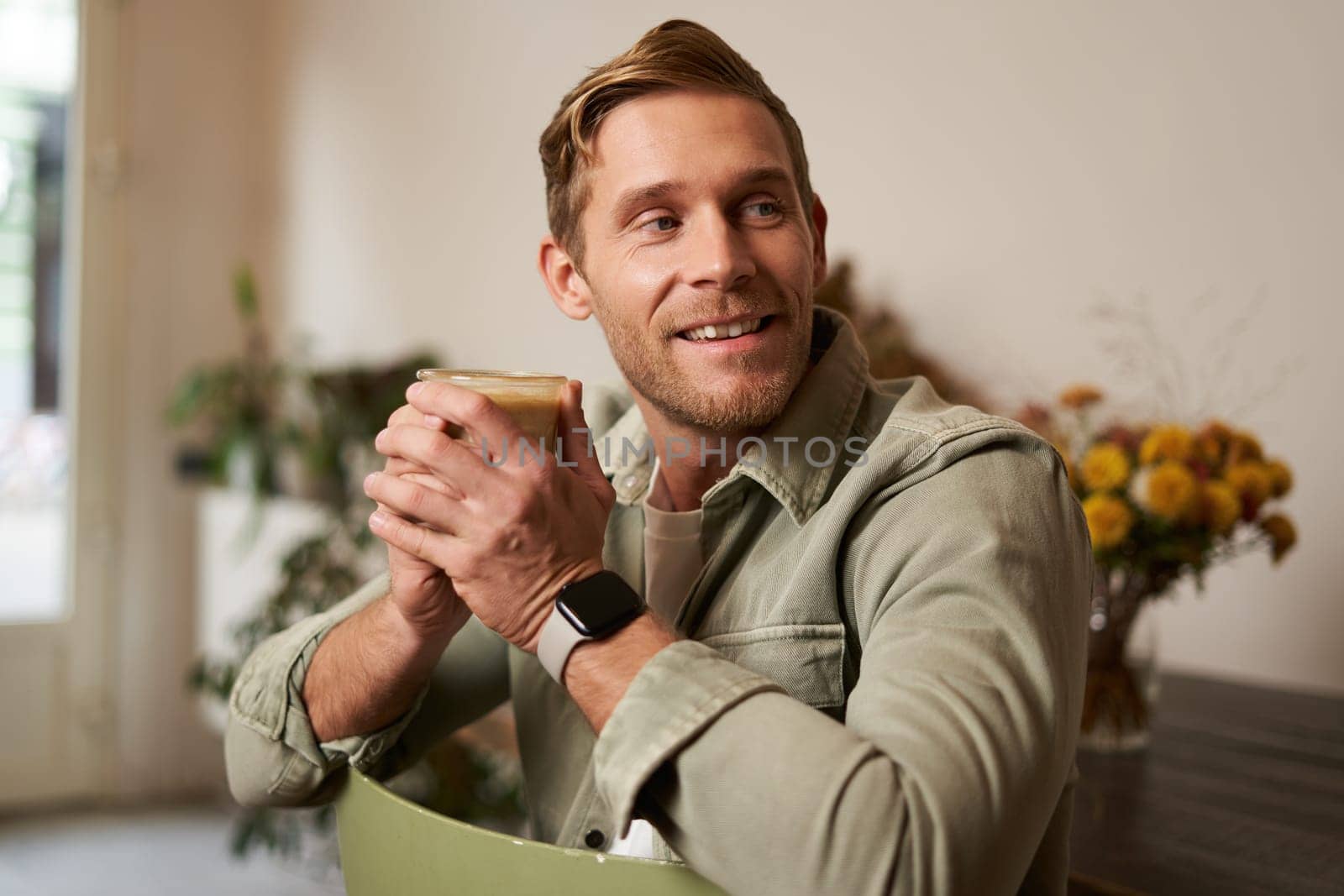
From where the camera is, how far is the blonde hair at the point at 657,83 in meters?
1.08

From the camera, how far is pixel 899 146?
2193 millimetres

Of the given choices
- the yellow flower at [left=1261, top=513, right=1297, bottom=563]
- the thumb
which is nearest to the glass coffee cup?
the thumb

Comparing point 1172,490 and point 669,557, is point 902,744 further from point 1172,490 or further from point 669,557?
point 1172,490

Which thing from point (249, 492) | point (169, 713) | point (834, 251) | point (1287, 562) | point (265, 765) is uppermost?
point (834, 251)

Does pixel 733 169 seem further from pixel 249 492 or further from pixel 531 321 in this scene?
pixel 249 492

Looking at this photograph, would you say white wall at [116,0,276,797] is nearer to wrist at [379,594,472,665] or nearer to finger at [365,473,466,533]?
wrist at [379,594,472,665]

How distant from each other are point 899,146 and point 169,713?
336 centimetres

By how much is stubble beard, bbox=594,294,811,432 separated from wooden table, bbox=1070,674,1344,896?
1.67ft

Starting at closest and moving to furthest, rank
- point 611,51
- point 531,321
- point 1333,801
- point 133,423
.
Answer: point 1333,801 → point 611,51 → point 531,321 → point 133,423

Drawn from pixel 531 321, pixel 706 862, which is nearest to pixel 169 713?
pixel 531 321

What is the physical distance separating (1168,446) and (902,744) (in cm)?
84

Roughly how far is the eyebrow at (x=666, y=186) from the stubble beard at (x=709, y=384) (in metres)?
0.11

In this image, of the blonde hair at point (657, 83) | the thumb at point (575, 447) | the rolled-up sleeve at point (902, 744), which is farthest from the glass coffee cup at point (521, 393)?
the blonde hair at point (657, 83)

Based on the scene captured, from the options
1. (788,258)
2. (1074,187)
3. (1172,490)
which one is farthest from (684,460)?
(1074,187)
